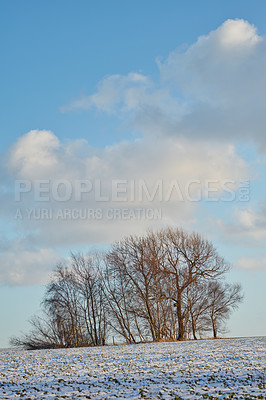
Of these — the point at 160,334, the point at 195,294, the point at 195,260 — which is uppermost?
the point at 195,260

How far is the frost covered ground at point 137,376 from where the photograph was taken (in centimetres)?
1505

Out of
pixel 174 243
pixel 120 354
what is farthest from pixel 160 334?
pixel 120 354

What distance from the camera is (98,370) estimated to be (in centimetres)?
1922

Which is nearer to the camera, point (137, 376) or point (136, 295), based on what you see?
point (137, 376)

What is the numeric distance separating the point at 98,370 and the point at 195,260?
25.2 meters

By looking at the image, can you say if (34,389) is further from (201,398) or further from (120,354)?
(120,354)

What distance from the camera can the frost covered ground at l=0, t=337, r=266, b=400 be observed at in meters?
15.1

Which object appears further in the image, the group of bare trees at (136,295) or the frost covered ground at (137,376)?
the group of bare trees at (136,295)

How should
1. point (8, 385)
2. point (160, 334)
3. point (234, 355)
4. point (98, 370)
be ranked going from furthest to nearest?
point (160, 334)
point (234, 355)
point (98, 370)
point (8, 385)

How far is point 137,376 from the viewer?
707 inches

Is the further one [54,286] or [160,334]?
[54,286]

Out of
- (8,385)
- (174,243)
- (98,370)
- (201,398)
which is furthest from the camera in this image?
(174,243)

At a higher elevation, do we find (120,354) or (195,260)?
(195,260)

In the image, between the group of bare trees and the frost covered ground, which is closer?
the frost covered ground
